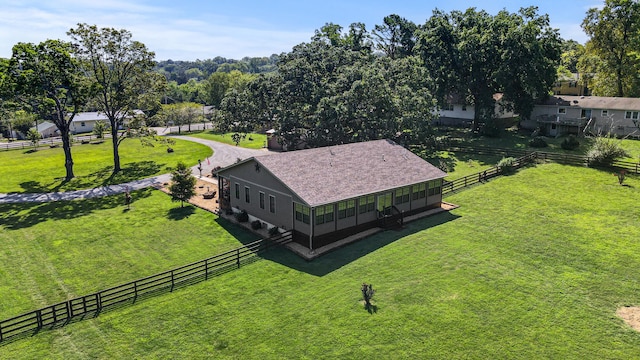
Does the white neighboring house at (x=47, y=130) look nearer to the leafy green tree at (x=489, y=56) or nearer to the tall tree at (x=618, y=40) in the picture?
the leafy green tree at (x=489, y=56)

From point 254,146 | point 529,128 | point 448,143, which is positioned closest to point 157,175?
point 254,146

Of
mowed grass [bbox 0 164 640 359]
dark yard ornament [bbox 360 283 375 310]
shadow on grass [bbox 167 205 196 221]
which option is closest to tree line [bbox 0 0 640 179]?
shadow on grass [bbox 167 205 196 221]

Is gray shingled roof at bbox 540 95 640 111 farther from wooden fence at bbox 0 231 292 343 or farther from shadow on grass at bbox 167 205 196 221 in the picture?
shadow on grass at bbox 167 205 196 221

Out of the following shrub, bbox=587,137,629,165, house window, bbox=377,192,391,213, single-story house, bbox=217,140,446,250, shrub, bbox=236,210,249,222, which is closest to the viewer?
single-story house, bbox=217,140,446,250

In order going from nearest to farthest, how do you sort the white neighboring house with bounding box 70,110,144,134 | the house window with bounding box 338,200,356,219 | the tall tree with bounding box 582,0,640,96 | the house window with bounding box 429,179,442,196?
the house window with bounding box 338,200,356,219 < the house window with bounding box 429,179,442,196 < the tall tree with bounding box 582,0,640,96 < the white neighboring house with bounding box 70,110,144,134

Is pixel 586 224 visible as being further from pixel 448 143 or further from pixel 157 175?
pixel 157 175

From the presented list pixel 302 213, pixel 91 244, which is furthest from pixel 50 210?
pixel 302 213
